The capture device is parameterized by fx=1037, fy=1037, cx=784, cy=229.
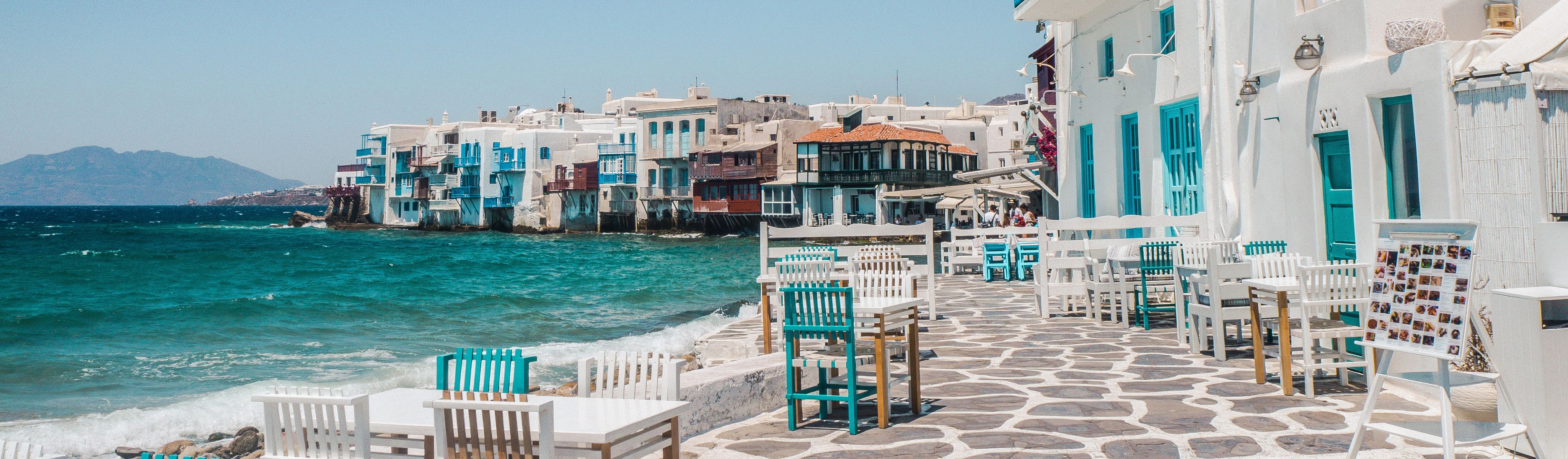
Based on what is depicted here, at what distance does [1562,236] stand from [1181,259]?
15.3ft

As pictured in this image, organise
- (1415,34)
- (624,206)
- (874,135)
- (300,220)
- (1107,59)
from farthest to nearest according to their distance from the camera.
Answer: (300,220) < (624,206) < (874,135) < (1107,59) < (1415,34)

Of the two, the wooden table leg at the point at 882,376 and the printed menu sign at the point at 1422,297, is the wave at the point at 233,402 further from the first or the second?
the printed menu sign at the point at 1422,297

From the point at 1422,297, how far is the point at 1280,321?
193 cm

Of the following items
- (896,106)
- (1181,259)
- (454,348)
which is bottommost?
(454,348)

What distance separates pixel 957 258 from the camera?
18281 millimetres

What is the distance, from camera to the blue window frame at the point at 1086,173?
16.3 meters

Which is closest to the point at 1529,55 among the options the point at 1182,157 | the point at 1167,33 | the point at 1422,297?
the point at 1422,297

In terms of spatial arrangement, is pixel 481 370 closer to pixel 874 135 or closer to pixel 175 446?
pixel 175 446

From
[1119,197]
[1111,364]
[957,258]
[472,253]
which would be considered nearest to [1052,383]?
[1111,364]

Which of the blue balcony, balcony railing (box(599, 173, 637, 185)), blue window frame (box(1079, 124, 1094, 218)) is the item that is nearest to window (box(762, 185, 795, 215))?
balcony railing (box(599, 173, 637, 185))

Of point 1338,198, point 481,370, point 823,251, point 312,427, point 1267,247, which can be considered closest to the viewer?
point 312,427

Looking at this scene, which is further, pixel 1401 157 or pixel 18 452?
pixel 1401 157

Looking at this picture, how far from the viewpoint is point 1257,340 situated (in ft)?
21.4

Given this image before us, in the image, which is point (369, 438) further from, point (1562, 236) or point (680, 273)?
point (680, 273)
